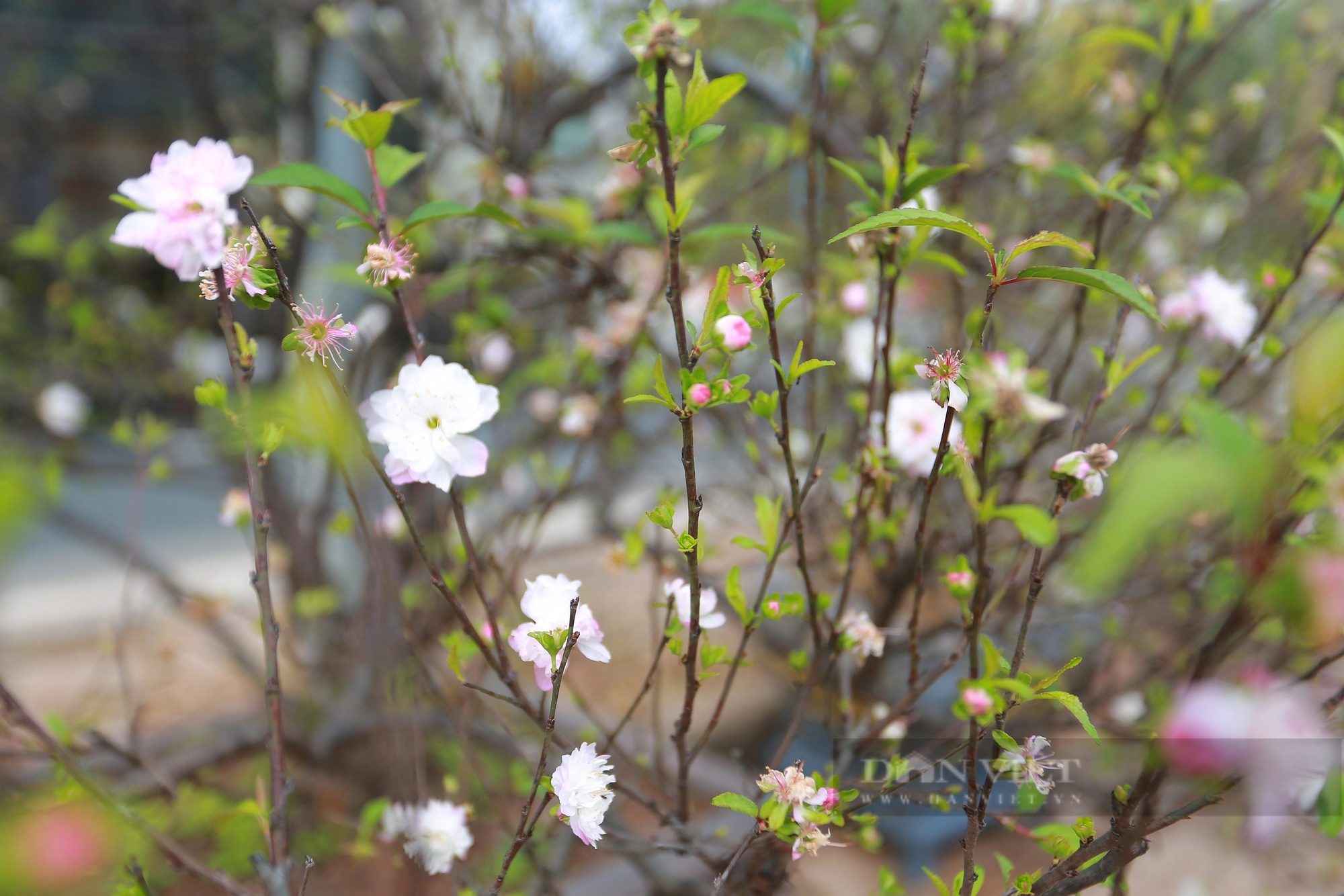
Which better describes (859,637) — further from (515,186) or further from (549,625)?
(515,186)

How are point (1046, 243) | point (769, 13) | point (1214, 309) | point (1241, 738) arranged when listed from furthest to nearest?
point (1214, 309) → point (769, 13) → point (1046, 243) → point (1241, 738)

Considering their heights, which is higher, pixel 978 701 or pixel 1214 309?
pixel 1214 309

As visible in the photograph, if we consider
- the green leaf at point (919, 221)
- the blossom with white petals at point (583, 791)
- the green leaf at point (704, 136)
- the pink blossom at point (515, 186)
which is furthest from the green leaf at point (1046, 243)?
the pink blossom at point (515, 186)

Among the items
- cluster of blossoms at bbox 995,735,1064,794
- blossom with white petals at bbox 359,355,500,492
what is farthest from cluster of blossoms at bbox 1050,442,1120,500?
blossom with white petals at bbox 359,355,500,492

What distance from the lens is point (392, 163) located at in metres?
0.69

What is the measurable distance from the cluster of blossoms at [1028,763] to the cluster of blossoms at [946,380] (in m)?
0.27

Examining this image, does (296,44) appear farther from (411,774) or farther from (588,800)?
(588,800)

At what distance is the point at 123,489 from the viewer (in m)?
4.10

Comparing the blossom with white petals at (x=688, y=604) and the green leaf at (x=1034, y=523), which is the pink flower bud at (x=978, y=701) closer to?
the green leaf at (x=1034, y=523)

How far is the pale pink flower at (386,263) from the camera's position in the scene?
58 centimetres

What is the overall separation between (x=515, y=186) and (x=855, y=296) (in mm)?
591

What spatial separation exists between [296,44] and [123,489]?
3.14 m

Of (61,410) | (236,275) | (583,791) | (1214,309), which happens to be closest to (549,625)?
(583,791)

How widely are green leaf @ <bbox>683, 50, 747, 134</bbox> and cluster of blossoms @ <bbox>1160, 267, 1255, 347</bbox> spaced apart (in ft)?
2.74
